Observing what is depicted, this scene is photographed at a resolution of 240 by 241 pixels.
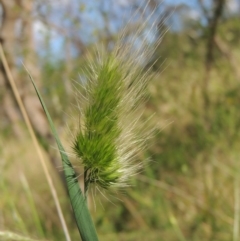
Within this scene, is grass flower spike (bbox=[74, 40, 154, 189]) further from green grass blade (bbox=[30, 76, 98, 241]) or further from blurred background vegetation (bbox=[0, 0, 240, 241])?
blurred background vegetation (bbox=[0, 0, 240, 241])

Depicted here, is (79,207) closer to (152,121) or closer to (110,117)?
(110,117)

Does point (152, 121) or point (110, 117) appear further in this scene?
point (152, 121)

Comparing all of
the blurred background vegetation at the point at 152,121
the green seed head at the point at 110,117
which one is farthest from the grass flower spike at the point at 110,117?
the blurred background vegetation at the point at 152,121

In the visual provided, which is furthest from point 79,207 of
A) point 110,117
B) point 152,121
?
point 152,121

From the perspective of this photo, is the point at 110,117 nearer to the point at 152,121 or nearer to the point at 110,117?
the point at 110,117

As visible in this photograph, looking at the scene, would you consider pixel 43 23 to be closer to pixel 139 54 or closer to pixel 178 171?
pixel 178 171

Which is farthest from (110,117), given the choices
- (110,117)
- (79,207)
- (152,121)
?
(152,121)

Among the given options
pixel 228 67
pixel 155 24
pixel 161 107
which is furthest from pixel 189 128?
pixel 155 24

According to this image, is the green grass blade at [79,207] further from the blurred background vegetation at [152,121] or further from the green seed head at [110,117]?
the blurred background vegetation at [152,121]
